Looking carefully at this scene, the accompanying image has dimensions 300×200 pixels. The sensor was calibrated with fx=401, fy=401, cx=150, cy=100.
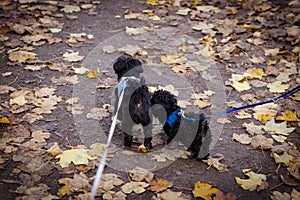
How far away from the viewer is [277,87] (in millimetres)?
5633

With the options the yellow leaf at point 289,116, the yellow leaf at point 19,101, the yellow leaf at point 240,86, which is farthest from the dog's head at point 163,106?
the yellow leaf at point 19,101

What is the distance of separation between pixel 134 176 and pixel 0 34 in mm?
4057

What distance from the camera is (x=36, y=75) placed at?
5.71m

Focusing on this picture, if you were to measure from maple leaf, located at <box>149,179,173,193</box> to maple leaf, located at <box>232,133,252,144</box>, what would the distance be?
1.13 meters

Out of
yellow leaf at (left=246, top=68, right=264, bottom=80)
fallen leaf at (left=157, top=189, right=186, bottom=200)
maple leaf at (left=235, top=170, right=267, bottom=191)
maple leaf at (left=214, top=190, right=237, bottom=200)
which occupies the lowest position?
fallen leaf at (left=157, top=189, right=186, bottom=200)

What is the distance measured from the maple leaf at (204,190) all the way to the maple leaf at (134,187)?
1.56 ft

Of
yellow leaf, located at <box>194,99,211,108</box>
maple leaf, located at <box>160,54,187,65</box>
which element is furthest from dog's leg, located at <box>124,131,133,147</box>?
maple leaf, located at <box>160,54,187,65</box>

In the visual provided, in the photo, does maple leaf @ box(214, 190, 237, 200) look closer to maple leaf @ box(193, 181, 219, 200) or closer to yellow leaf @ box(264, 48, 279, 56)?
maple leaf @ box(193, 181, 219, 200)

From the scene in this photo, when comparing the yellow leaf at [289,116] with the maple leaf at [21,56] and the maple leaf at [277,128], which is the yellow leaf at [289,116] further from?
the maple leaf at [21,56]

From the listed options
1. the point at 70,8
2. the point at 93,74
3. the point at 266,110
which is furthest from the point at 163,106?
the point at 70,8

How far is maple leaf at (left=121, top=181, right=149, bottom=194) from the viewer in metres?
3.80

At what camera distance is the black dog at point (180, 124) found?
163 inches

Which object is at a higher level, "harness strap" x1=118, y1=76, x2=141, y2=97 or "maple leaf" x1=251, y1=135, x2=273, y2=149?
"harness strap" x1=118, y1=76, x2=141, y2=97

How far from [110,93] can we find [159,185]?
1.95 m
